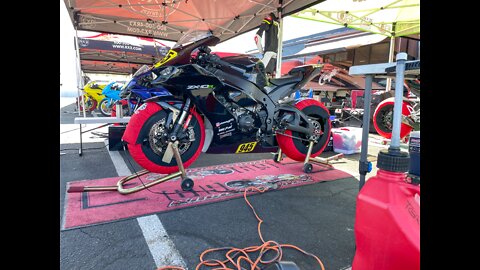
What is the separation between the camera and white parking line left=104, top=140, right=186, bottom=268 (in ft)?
5.56

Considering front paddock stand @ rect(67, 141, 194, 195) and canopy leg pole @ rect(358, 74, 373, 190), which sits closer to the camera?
canopy leg pole @ rect(358, 74, 373, 190)

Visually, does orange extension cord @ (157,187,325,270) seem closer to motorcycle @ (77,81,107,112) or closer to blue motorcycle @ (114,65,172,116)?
blue motorcycle @ (114,65,172,116)

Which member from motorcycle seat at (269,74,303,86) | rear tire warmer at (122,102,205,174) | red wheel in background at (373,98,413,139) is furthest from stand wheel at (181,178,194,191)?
red wheel in background at (373,98,413,139)

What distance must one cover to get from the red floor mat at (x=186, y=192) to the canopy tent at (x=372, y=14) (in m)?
4.67

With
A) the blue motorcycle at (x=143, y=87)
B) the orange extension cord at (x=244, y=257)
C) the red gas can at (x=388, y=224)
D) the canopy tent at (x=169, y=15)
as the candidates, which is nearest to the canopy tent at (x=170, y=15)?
the canopy tent at (x=169, y=15)

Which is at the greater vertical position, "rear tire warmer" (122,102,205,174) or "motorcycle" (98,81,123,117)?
"motorcycle" (98,81,123,117)

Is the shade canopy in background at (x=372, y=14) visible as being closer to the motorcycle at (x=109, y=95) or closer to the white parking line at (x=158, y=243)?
the white parking line at (x=158, y=243)

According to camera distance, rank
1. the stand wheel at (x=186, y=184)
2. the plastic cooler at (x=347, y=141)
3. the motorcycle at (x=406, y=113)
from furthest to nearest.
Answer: the plastic cooler at (x=347, y=141), the motorcycle at (x=406, y=113), the stand wheel at (x=186, y=184)

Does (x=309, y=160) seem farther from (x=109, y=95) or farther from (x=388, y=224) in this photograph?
(x=109, y=95)

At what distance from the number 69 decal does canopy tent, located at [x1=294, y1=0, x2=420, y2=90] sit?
4.78m

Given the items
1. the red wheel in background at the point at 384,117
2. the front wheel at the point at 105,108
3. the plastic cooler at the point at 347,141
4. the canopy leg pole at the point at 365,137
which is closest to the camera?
the canopy leg pole at the point at 365,137

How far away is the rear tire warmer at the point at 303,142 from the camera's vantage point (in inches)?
147
